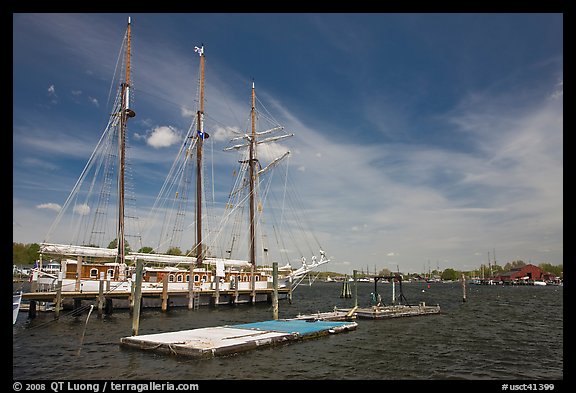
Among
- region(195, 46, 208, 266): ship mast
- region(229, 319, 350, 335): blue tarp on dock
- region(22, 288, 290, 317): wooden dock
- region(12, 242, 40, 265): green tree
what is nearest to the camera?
region(229, 319, 350, 335): blue tarp on dock

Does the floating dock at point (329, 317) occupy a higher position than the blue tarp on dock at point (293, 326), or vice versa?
the blue tarp on dock at point (293, 326)

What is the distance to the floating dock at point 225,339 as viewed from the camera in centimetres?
2577

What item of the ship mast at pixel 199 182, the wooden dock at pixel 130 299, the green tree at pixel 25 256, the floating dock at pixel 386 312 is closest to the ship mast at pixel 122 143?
the wooden dock at pixel 130 299

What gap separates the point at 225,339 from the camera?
28641 millimetres

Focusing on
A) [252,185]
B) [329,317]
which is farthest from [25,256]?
[329,317]

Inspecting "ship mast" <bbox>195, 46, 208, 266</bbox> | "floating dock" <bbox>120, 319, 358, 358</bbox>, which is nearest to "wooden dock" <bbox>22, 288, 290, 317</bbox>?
"ship mast" <bbox>195, 46, 208, 266</bbox>

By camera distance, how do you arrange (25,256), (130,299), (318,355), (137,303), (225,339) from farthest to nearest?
(25,256)
(130,299)
(137,303)
(225,339)
(318,355)

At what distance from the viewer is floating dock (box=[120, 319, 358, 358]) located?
84.5ft

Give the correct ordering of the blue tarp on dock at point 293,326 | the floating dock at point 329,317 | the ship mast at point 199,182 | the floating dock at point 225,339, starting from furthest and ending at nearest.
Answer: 1. the ship mast at point 199,182
2. the floating dock at point 329,317
3. the blue tarp on dock at point 293,326
4. the floating dock at point 225,339

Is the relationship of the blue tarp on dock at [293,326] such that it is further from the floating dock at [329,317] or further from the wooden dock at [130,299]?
the wooden dock at [130,299]

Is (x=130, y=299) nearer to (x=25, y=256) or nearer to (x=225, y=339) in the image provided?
(x=225, y=339)

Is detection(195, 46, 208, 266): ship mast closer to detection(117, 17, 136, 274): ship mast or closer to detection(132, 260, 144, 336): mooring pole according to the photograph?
detection(117, 17, 136, 274): ship mast

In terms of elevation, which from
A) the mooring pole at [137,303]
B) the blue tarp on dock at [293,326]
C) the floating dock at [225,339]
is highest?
the mooring pole at [137,303]
